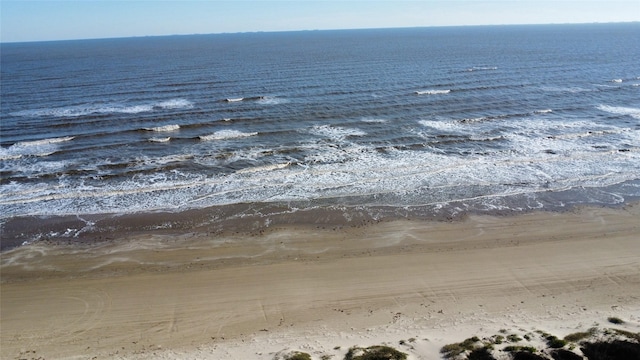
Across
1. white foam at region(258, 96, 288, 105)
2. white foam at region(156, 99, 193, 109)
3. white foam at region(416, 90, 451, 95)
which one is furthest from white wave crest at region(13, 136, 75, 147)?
white foam at region(416, 90, 451, 95)

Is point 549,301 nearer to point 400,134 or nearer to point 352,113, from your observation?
point 400,134

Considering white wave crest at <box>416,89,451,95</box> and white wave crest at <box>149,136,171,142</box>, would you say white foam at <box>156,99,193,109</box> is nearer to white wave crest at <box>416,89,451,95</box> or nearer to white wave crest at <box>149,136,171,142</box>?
white wave crest at <box>149,136,171,142</box>

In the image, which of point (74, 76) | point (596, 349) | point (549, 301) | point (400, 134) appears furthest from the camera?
point (74, 76)

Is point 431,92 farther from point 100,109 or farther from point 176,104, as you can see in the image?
point 100,109

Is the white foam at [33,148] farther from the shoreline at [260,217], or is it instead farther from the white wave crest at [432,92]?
the white wave crest at [432,92]

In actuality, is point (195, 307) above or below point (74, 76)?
below

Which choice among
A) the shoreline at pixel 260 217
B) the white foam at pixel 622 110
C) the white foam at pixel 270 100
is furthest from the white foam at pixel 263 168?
the white foam at pixel 622 110

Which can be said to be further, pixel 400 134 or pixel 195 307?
pixel 400 134

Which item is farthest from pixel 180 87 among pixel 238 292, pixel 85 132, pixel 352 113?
pixel 238 292
